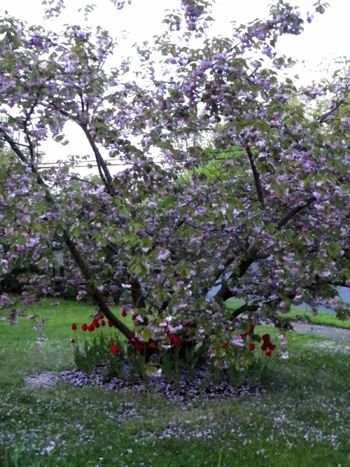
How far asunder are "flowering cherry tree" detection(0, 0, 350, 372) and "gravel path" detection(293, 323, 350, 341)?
631 cm

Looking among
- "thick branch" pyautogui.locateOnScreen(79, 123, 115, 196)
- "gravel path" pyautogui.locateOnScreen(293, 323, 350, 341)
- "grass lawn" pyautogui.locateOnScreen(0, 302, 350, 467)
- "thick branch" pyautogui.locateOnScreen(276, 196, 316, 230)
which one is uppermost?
"thick branch" pyautogui.locateOnScreen(79, 123, 115, 196)

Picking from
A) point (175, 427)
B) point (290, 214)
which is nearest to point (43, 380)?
point (175, 427)

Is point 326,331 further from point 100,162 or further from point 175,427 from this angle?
point 175,427

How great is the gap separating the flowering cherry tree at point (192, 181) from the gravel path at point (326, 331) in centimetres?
631

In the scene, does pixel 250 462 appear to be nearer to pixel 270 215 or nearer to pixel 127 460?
pixel 127 460

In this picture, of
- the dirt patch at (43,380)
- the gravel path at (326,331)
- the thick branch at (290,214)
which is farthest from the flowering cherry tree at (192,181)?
the gravel path at (326,331)

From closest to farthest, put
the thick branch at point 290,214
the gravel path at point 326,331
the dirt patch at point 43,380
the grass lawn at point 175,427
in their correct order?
the grass lawn at point 175,427, the thick branch at point 290,214, the dirt patch at point 43,380, the gravel path at point 326,331

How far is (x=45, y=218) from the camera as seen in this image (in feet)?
15.9

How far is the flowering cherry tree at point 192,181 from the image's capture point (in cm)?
493

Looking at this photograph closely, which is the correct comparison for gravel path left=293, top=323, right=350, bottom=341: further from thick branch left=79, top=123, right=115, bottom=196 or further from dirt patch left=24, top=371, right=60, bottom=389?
thick branch left=79, top=123, right=115, bottom=196

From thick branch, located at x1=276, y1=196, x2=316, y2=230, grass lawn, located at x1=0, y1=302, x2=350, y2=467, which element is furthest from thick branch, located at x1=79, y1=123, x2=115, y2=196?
grass lawn, located at x1=0, y1=302, x2=350, y2=467

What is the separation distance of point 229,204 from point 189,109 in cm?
114

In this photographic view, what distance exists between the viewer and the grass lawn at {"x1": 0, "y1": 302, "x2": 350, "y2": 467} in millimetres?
4555

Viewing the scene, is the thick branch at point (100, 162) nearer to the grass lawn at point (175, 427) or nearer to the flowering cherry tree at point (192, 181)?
the flowering cherry tree at point (192, 181)
